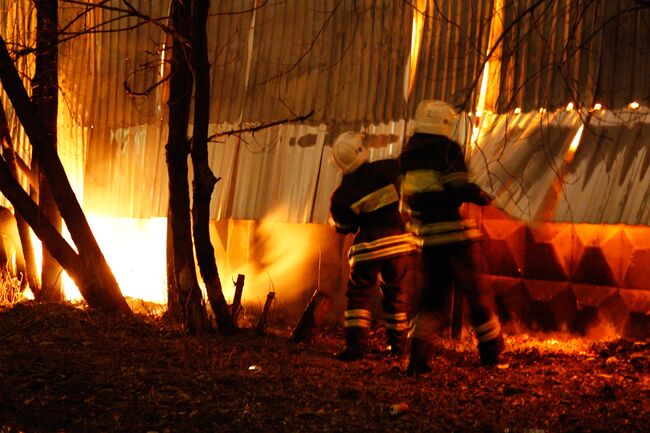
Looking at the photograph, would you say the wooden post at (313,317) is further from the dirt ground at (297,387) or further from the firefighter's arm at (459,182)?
the firefighter's arm at (459,182)

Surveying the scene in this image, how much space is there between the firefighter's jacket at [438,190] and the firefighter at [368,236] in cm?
56

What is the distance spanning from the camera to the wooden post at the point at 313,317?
25.1 feet

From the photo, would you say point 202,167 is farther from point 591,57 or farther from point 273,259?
point 591,57

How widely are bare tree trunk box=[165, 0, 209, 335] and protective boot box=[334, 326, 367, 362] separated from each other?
57.4 inches

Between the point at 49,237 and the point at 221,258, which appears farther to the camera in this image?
the point at 221,258

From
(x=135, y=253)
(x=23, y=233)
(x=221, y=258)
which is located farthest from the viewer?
(x=135, y=253)

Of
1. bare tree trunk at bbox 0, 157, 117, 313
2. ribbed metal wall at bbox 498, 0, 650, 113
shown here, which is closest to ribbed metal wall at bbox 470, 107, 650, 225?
ribbed metal wall at bbox 498, 0, 650, 113

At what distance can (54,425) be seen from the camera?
5449 mm

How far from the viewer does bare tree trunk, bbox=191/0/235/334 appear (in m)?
7.41

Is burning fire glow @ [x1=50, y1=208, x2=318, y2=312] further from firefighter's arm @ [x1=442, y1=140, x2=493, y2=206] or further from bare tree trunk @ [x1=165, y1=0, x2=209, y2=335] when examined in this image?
firefighter's arm @ [x1=442, y1=140, x2=493, y2=206]

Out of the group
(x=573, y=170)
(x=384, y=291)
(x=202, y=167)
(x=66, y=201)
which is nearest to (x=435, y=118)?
(x=573, y=170)

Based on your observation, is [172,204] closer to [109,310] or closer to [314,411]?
[109,310]

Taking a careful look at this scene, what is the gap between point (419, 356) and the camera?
20.4 feet

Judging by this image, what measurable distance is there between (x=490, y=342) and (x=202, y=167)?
9.30 ft
